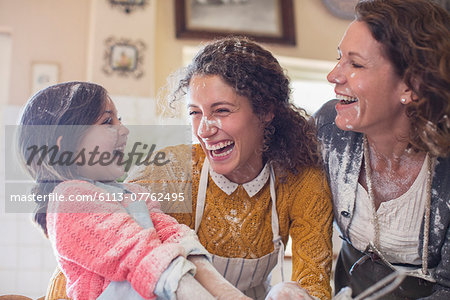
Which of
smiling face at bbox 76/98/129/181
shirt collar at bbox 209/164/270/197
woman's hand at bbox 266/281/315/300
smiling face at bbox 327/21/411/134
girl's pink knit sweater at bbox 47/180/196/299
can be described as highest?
smiling face at bbox 327/21/411/134

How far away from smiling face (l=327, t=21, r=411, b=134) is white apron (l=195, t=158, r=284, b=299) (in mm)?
275

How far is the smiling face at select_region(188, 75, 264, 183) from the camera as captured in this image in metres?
1.05

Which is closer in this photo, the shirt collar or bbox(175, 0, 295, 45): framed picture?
the shirt collar

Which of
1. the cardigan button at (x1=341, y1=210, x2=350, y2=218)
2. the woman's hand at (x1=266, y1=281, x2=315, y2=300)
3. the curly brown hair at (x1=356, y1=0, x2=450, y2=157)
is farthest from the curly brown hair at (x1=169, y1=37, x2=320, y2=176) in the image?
the woman's hand at (x1=266, y1=281, x2=315, y2=300)

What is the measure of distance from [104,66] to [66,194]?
1.78 metres

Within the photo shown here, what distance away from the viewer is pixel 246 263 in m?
1.12

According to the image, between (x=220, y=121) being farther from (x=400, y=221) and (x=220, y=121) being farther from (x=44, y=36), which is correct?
(x=44, y=36)

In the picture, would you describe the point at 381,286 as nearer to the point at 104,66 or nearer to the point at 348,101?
the point at 348,101

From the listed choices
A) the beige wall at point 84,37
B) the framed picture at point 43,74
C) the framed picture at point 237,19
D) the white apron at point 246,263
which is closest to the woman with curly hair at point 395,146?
the white apron at point 246,263

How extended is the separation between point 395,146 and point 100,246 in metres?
0.76

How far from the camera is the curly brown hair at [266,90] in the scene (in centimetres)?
108

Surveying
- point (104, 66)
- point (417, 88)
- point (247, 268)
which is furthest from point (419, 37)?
point (104, 66)

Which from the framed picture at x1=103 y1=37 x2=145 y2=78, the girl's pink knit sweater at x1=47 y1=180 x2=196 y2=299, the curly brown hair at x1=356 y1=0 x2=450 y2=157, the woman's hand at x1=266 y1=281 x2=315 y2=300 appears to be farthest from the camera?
the framed picture at x1=103 y1=37 x2=145 y2=78

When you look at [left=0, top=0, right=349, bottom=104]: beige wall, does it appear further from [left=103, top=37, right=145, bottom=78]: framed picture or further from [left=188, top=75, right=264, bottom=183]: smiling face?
[left=188, top=75, right=264, bottom=183]: smiling face
